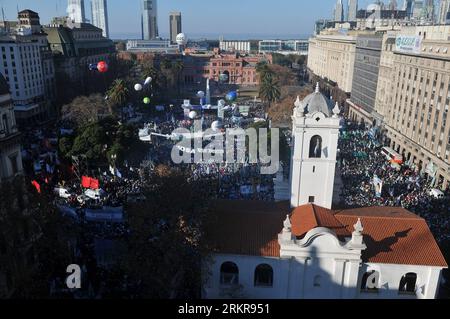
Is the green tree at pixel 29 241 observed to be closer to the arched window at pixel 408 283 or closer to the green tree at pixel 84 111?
the arched window at pixel 408 283

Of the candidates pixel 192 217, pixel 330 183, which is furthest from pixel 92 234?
pixel 330 183

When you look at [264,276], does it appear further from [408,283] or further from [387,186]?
[387,186]

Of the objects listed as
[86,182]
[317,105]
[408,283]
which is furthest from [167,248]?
[86,182]

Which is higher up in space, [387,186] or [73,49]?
[73,49]

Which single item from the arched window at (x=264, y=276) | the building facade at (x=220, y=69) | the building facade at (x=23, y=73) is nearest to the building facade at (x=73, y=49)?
the building facade at (x=23, y=73)
